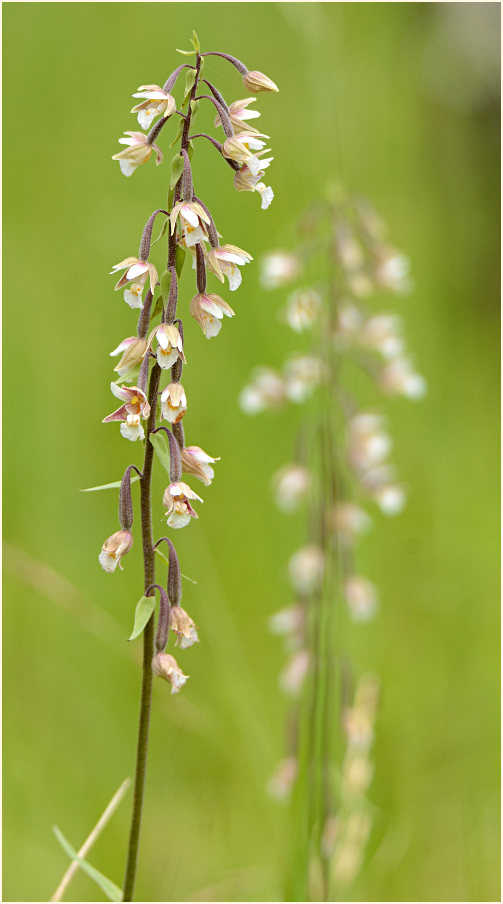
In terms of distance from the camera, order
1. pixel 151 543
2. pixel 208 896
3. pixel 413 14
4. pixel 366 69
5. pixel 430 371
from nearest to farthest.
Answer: pixel 151 543 → pixel 208 896 → pixel 430 371 → pixel 366 69 → pixel 413 14

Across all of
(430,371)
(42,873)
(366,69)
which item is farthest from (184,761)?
(366,69)

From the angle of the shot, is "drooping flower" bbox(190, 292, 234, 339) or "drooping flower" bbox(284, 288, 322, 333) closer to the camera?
"drooping flower" bbox(190, 292, 234, 339)

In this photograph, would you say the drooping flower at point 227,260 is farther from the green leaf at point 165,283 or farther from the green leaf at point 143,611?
the green leaf at point 143,611

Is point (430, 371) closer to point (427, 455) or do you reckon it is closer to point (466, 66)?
point (427, 455)

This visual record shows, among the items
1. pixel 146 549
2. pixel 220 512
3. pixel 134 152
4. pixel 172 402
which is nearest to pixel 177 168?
pixel 134 152

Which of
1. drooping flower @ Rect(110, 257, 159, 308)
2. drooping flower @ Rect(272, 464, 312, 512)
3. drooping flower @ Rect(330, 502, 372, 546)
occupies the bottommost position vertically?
drooping flower @ Rect(110, 257, 159, 308)

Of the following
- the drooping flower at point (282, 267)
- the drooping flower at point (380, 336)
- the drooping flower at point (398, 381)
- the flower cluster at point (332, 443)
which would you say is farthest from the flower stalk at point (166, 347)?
the drooping flower at point (398, 381)

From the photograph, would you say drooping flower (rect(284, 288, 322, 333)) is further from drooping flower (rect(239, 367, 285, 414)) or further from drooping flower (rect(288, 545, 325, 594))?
drooping flower (rect(288, 545, 325, 594))

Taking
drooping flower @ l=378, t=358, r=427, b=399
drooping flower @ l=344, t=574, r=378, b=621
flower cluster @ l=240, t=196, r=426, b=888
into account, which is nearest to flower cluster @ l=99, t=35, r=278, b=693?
flower cluster @ l=240, t=196, r=426, b=888
